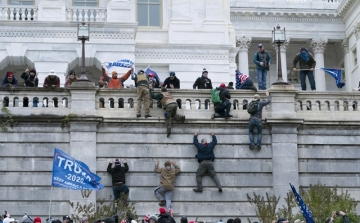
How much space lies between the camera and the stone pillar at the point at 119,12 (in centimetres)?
4931

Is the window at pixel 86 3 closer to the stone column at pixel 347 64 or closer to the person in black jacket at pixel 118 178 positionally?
the person in black jacket at pixel 118 178

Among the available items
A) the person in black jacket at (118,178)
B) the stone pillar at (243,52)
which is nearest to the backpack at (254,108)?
the person in black jacket at (118,178)

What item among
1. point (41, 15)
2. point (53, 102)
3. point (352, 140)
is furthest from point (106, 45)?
point (352, 140)

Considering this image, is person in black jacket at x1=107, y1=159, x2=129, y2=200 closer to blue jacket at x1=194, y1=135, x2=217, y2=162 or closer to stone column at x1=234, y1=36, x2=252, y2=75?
blue jacket at x1=194, y1=135, x2=217, y2=162

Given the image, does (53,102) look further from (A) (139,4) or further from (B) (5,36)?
(A) (139,4)

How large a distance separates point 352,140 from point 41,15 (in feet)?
54.0

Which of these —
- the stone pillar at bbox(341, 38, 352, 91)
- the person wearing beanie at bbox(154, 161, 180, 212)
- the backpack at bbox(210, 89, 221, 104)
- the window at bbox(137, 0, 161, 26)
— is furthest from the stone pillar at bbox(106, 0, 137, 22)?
the stone pillar at bbox(341, 38, 352, 91)

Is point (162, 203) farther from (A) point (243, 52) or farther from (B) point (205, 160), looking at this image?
(A) point (243, 52)

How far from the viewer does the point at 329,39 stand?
→ 77.1 m

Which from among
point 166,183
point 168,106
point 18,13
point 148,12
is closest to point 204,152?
point 166,183

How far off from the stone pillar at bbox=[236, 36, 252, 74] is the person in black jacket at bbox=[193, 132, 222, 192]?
37076 millimetres

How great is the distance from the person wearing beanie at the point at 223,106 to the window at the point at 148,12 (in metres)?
14.9

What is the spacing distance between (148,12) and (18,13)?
6708 millimetres

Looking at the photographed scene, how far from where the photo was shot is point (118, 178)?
3722 cm
